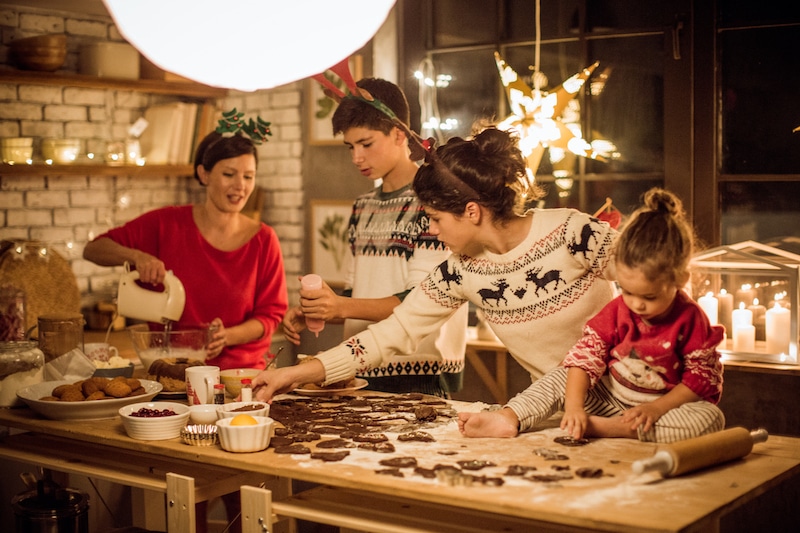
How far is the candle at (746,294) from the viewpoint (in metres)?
3.61

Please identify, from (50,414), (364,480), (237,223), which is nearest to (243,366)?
(237,223)

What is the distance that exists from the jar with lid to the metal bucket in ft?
0.89

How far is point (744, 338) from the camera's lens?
3.56m

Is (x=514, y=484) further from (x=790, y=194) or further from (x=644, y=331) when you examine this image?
(x=790, y=194)

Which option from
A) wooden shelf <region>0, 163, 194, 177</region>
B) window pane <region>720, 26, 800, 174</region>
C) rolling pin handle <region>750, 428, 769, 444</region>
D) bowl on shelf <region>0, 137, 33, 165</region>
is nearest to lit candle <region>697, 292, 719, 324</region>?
window pane <region>720, 26, 800, 174</region>

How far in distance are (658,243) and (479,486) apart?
66 centimetres

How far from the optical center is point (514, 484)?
1.86 meters

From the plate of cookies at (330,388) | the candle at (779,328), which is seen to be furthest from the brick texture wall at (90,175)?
the candle at (779,328)

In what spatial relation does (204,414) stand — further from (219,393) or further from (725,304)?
(725,304)

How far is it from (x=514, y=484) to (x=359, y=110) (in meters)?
1.47

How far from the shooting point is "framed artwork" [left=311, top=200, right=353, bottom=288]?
15.5ft

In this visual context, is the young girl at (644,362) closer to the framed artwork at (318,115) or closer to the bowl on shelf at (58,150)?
the framed artwork at (318,115)

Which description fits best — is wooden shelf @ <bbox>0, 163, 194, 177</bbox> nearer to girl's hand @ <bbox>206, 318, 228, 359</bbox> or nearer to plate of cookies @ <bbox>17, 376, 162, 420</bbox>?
girl's hand @ <bbox>206, 318, 228, 359</bbox>

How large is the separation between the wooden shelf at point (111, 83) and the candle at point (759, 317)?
286 centimetres
